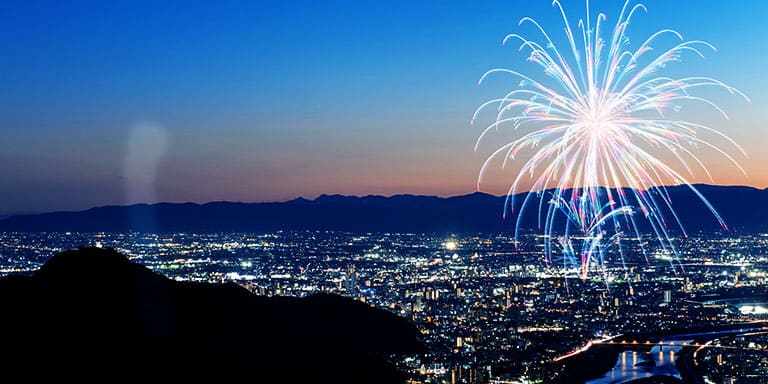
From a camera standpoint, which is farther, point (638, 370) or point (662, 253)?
point (662, 253)

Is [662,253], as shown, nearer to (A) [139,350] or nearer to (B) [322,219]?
(B) [322,219]

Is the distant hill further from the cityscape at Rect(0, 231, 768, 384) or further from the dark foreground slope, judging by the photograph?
the dark foreground slope

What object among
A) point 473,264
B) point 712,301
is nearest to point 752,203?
point 473,264

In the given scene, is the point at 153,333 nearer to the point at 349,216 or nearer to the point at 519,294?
the point at 519,294

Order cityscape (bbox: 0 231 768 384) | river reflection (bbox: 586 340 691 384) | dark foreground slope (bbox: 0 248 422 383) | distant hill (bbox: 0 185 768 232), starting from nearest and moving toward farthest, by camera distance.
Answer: dark foreground slope (bbox: 0 248 422 383) → river reflection (bbox: 586 340 691 384) → cityscape (bbox: 0 231 768 384) → distant hill (bbox: 0 185 768 232)

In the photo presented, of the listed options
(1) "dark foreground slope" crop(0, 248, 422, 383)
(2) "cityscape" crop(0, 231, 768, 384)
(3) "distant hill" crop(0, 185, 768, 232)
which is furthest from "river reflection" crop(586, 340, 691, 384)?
(3) "distant hill" crop(0, 185, 768, 232)

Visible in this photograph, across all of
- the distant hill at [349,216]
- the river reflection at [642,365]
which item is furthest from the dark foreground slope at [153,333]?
the distant hill at [349,216]

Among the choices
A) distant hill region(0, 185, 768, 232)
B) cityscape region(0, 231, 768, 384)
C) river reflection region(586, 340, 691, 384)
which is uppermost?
distant hill region(0, 185, 768, 232)
